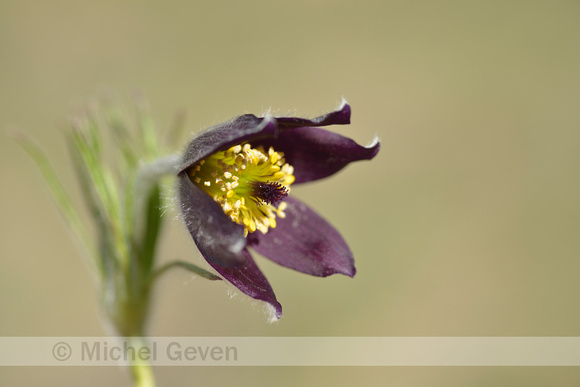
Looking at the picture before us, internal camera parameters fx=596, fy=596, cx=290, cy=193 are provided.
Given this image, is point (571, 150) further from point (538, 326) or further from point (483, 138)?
point (538, 326)

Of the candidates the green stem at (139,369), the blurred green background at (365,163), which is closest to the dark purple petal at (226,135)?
the green stem at (139,369)

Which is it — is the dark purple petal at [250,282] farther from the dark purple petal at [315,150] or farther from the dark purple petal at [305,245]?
the dark purple petal at [315,150]

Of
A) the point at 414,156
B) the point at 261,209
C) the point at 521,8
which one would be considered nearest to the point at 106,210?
the point at 261,209

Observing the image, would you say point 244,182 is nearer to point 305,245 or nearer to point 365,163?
point 305,245

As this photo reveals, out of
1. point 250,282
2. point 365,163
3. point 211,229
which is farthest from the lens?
point 365,163

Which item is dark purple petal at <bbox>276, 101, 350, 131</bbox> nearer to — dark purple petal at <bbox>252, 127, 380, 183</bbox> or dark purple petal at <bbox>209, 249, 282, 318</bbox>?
dark purple petal at <bbox>252, 127, 380, 183</bbox>

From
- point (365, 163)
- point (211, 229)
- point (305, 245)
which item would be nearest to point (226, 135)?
point (211, 229)
